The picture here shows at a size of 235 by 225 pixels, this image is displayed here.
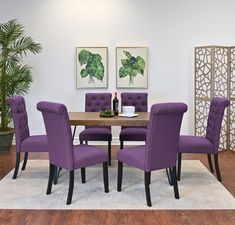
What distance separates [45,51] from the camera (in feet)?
20.9

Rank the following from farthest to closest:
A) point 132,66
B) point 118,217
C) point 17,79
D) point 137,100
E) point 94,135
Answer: point 132,66 < point 17,79 < point 137,100 < point 94,135 < point 118,217

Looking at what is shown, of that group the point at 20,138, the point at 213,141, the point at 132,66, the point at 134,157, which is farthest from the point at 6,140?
the point at 213,141

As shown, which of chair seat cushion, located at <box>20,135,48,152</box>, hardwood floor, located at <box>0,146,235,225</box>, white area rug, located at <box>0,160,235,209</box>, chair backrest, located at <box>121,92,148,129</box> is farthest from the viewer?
chair backrest, located at <box>121,92,148,129</box>

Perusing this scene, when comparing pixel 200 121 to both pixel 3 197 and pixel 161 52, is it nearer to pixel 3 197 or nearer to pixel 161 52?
pixel 161 52

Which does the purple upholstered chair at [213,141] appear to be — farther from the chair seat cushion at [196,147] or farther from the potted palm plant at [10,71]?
the potted palm plant at [10,71]

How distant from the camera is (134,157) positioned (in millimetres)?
3547

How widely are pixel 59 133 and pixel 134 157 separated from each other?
79 cm

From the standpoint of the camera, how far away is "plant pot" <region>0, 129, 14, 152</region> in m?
5.72

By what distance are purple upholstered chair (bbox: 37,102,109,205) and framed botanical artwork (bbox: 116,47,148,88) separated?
282 centimetres

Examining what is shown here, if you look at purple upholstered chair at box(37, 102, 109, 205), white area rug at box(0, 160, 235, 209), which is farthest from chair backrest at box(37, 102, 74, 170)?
white area rug at box(0, 160, 235, 209)

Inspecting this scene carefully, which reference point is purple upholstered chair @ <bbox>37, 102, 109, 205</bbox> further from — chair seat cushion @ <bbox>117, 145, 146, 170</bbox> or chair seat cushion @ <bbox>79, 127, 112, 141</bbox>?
chair seat cushion @ <bbox>79, 127, 112, 141</bbox>

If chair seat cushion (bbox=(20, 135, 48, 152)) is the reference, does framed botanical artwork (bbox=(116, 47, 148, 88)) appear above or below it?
above

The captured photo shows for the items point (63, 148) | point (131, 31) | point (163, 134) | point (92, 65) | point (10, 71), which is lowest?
point (63, 148)

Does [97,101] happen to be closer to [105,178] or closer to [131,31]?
[131,31]
